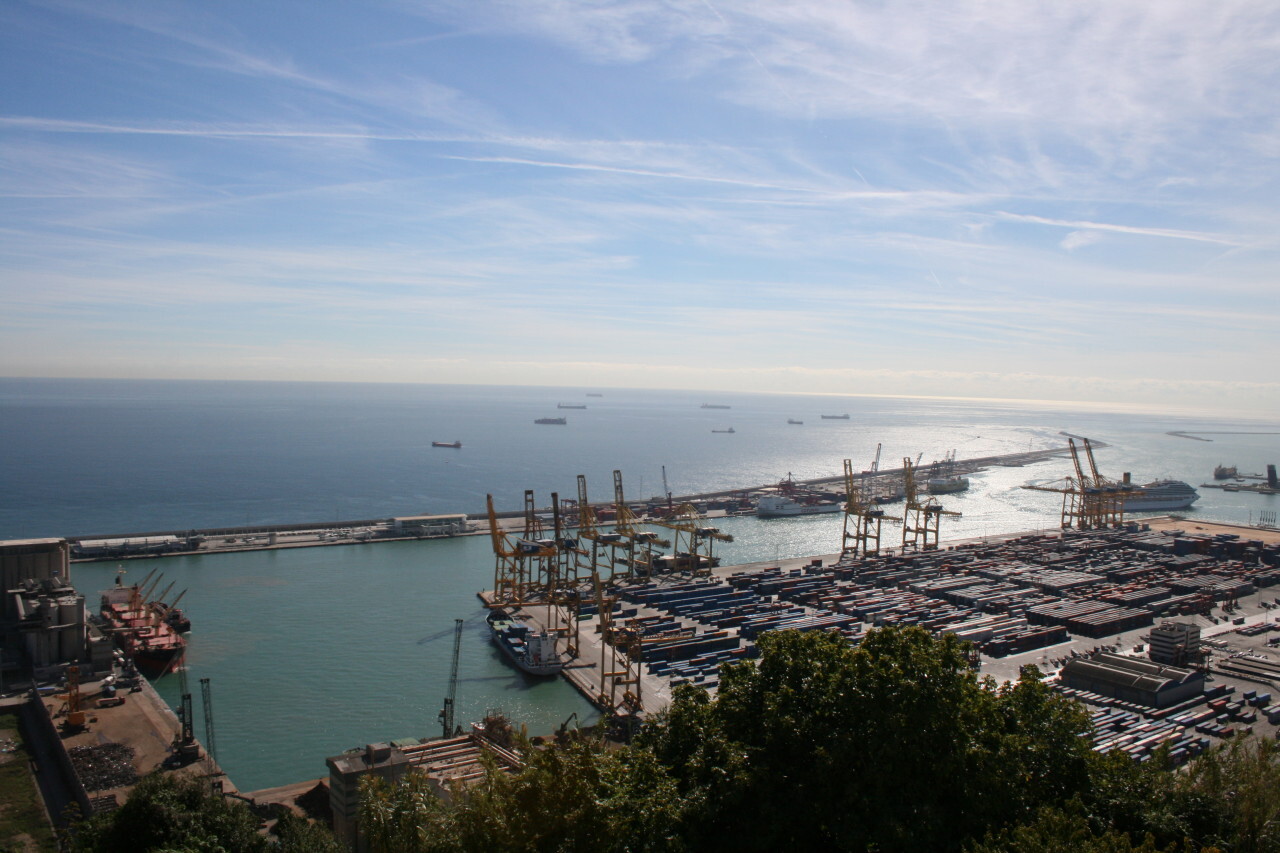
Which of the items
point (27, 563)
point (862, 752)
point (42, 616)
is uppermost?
point (862, 752)

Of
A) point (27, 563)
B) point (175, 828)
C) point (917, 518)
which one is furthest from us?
point (917, 518)

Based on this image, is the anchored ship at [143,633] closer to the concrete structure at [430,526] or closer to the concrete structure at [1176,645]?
the concrete structure at [430,526]

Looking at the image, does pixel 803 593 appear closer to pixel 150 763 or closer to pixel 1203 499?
pixel 150 763

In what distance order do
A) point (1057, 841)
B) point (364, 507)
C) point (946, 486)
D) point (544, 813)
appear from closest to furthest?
point (1057, 841) < point (544, 813) < point (364, 507) < point (946, 486)

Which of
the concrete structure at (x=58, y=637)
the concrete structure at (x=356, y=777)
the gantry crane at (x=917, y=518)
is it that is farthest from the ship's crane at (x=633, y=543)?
the concrete structure at (x=356, y=777)

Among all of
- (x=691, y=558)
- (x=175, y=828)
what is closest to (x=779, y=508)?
(x=691, y=558)

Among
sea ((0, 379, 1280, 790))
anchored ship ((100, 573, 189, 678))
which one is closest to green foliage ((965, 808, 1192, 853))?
sea ((0, 379, 1280, 790))

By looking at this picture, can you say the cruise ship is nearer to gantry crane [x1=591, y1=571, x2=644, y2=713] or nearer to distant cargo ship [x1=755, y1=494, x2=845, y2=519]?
distant cargo ship [x1=755, y1=494, x2=845, y2=519]

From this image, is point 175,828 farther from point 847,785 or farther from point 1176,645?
point 1176,645
